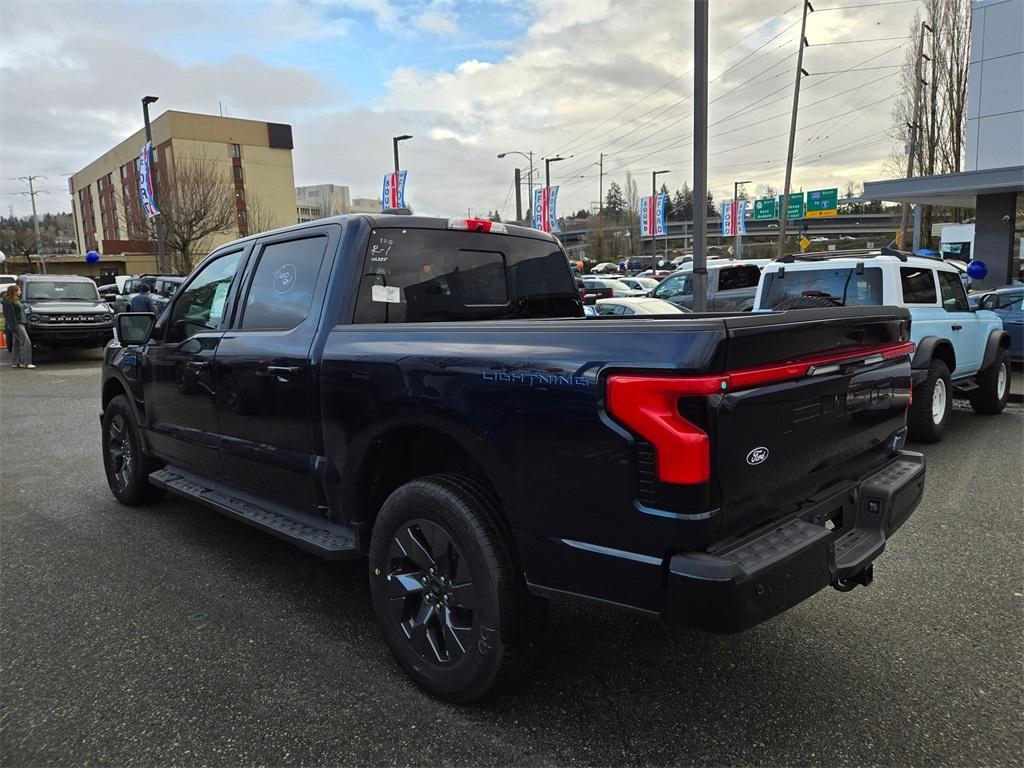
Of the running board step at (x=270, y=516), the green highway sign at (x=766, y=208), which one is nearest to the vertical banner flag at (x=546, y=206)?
the green highway sign at (x=766, y=208)

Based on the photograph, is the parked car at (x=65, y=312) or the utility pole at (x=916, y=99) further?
the utility pole at (x=916, y=99)

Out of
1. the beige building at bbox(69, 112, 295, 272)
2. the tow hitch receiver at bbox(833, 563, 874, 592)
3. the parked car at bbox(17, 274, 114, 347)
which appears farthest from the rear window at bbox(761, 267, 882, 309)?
the beige building at bbox(69, 112, 295, 272)

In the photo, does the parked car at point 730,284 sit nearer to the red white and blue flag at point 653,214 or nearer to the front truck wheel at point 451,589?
the front truck wheel at point 451,589

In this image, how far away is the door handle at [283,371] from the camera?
3326mm

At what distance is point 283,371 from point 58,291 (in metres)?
16.6

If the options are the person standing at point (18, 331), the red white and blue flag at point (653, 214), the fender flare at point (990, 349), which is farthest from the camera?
the red white and blue flag at point (653, 214)

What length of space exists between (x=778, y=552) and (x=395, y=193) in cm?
2539

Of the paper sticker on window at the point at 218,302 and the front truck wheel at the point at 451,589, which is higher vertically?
the paper sticker on window at the point at 218,302

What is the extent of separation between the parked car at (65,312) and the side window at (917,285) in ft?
48.7

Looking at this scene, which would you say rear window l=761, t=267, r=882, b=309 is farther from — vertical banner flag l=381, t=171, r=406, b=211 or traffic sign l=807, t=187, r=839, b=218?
traffic sign l=807, t=187, r=839, b=218

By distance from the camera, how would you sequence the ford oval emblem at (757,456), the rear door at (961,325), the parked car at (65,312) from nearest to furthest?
1. the ford oval emblem at (757,456)
2. the rear door at (961,325)
3. the parked car at (65,312)

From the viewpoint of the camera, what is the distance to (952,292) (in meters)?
7.57

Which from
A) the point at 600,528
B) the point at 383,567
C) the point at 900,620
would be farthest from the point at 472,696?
the point at 900,620

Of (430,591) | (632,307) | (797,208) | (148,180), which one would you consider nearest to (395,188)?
(148,180)
